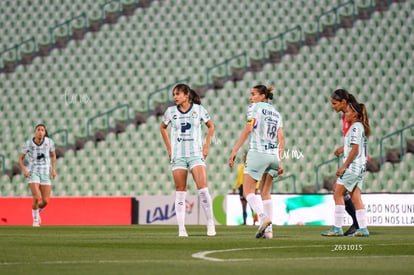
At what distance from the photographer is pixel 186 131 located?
13.5 m

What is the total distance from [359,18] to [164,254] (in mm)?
21259

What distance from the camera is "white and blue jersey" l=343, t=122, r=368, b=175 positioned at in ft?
44.4

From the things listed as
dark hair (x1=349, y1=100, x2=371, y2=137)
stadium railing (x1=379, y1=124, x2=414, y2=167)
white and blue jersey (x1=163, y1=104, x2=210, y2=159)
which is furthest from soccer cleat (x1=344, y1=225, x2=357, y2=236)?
stadium railing (x1=379, y1=124, x2=414, y2=167)

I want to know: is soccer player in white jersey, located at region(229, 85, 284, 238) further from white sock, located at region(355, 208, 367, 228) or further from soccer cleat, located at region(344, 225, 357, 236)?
soccer cleat, located at region(344, 225, 357, 236)

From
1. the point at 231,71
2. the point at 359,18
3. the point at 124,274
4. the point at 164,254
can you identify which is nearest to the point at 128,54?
the point at 231,71

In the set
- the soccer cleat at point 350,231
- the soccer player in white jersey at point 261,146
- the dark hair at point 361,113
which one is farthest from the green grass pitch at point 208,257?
the soccer cleat at point 350,231

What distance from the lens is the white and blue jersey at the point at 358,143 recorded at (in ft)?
44.4

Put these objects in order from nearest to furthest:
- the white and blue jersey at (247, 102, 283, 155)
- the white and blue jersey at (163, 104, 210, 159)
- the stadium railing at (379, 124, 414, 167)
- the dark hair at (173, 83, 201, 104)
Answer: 1. the white and blue jersey at (247, 102, 283, 155)
2. the dark hair at (173, 83, 201, 104)
3. the white and blue jersey at (163, 104, 210, 159)
4. the stadium railing at (379, 124, 414, 167)

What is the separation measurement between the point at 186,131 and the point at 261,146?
1.21 m

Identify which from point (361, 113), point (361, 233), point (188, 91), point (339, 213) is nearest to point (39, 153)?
point (188, 91)

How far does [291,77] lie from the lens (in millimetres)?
29000

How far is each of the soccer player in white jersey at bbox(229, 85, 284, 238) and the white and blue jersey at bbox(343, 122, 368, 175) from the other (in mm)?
1140

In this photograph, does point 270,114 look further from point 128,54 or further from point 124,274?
point 128,54

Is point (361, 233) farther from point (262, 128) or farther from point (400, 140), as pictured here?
point (400, 140)
